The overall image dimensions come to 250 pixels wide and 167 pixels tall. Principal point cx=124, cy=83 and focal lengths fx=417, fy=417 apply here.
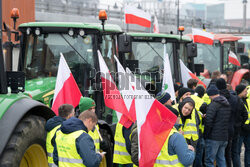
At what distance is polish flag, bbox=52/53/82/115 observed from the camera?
20.0ft

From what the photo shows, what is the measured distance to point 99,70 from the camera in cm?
704

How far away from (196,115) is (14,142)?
3.33 metres

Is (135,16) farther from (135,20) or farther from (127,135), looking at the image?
(127,135)

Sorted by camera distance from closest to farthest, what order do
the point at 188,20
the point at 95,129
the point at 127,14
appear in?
the point at 95,129, the point at 127,14, the point at 188,20

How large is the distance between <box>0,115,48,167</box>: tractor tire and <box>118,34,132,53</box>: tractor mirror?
9.45 ft

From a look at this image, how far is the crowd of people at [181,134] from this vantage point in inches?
171

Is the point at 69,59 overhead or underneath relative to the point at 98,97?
overhead

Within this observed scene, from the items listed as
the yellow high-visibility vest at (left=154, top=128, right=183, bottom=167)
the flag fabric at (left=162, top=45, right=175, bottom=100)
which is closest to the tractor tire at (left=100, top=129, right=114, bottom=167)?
the flag fabric at (left=162, top=45, right=175, bottom=100)

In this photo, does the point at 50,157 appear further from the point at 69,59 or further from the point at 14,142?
the point at 69,59

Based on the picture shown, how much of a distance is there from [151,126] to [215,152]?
2973 millimetres

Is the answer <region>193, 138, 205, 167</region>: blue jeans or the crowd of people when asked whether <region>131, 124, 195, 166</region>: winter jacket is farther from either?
<region>193, 138, 205, 167</region>: blue jeans

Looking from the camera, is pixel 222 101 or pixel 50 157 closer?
pixel 50 157

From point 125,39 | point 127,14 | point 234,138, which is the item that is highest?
point 127,14

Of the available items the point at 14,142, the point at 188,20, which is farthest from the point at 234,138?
the point at 188,20
